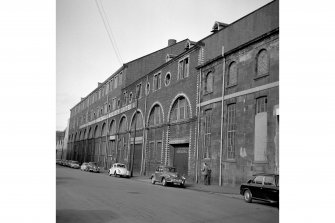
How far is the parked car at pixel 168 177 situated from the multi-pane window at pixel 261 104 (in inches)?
266

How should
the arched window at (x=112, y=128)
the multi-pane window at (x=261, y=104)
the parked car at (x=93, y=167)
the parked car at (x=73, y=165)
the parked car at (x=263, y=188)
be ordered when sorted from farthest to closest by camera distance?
1. the arched window at (x=112, y=128)
2. the parked car at (x=93, y=167)
3. the multi-pane window at (x=261, y=104)
4. the parked car at (x=263, y=188)
5. the parked car at (x=73, y=165)

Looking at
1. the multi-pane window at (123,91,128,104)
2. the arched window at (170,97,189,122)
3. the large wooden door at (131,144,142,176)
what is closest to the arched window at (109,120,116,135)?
the multi-pane window at (123,91,128,104)

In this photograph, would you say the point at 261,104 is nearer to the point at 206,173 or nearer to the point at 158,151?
the point at 206,173

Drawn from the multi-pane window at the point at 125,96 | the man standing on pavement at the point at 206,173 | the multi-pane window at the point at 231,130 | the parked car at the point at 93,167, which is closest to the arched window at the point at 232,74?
the multi-pane window at the point at 231,130

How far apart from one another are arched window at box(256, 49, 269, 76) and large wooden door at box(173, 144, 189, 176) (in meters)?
10.7

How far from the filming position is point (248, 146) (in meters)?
14.9

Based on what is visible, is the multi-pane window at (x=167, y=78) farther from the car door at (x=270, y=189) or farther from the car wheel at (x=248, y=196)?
the car door at (x=270, y=189)

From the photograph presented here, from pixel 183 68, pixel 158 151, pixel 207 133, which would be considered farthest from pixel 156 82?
pixel 207 133

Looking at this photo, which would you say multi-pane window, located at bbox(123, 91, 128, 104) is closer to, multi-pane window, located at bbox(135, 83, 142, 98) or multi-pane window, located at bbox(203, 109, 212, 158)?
multi-pane window, located at bbox(135, 83, 142, 98)

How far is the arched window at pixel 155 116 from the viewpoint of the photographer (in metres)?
29.0

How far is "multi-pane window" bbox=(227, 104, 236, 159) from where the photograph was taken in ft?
56.7
